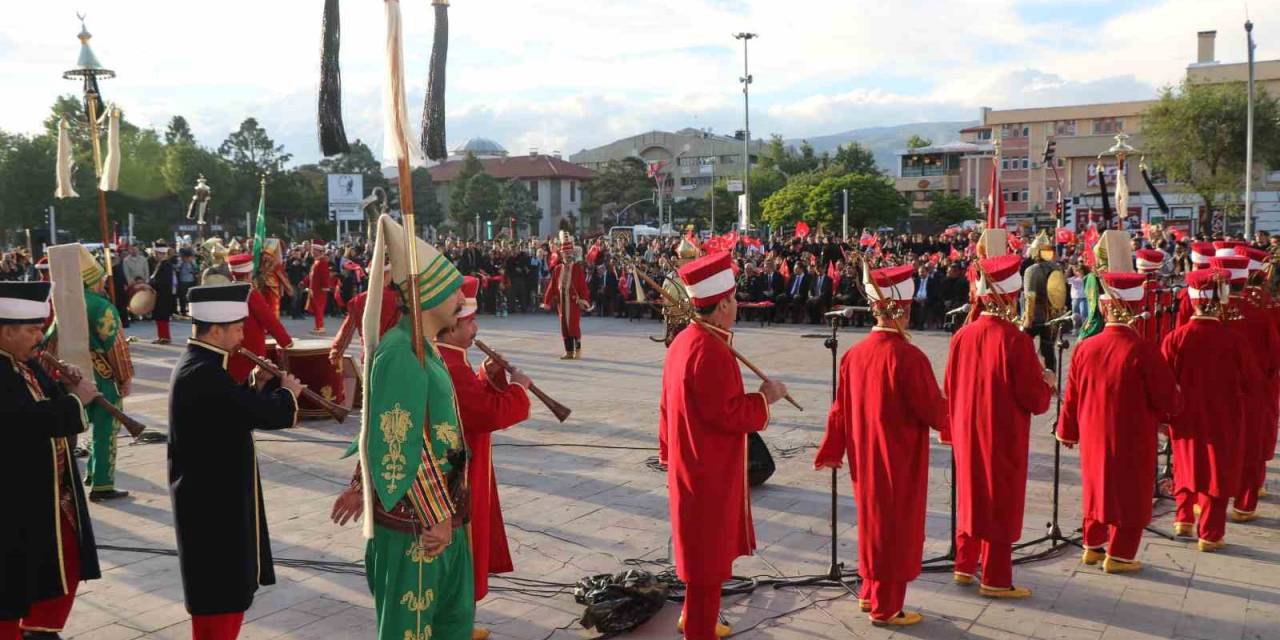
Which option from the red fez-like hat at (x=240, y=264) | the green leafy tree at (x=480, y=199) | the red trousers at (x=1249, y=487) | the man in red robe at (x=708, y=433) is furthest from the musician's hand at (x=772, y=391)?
the green leafy tree at (x=480, y=199)

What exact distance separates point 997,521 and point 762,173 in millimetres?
76734

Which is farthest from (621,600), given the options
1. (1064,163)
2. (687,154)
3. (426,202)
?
(687,154)

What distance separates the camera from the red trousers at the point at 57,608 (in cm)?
466

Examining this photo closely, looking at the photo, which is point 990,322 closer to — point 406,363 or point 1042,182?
point 406,363

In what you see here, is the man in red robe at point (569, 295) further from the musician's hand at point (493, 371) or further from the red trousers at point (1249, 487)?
the musician's hand at point (493, 371)

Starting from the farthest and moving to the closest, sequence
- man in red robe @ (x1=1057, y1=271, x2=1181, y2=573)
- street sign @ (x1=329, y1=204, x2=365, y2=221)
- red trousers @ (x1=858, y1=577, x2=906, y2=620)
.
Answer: street sign @ (x1=329, y1=204, x2=365, y2=221) → man in red robe @ (x1=1057, y1=271, x2=1181, y2=573) → red trousers @ (x1=858, y1=577, x2=906, y2=620)

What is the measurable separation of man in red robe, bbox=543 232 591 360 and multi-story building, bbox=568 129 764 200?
84608 mm

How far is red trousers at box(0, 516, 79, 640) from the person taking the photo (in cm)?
466

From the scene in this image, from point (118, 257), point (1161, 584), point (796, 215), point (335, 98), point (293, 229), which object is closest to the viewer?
point (335, 98)

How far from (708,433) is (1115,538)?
313 centimetres

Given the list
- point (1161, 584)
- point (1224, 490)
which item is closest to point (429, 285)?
point (1161, 584)

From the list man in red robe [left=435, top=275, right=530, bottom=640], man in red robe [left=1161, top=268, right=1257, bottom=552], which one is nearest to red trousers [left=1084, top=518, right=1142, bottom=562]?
man in red robe [left=1161, top=268, right=1257, bottom=552]

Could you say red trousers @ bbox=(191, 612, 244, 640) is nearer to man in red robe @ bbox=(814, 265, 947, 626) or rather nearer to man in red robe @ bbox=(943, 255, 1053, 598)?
man in red robe @ bbox=(814, 265, 947, 626)

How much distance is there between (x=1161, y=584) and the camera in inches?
242
